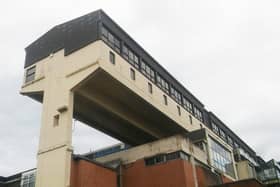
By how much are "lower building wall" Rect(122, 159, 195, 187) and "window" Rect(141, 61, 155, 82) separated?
28.7ft

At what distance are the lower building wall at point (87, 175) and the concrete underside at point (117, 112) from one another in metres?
5.73

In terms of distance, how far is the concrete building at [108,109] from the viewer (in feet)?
88.5

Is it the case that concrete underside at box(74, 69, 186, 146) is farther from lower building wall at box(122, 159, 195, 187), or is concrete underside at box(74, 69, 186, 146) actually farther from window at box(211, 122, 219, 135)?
window at box(211, 122, 219, 135)

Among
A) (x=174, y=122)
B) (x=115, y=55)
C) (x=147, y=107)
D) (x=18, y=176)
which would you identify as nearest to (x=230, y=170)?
(x=174, y=122)

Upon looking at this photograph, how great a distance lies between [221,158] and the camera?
3966cm

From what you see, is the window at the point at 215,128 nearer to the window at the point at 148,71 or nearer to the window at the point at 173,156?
the window at the point at 148,71

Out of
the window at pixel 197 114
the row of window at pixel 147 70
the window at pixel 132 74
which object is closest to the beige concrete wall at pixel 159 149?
the window at pixel 132 74

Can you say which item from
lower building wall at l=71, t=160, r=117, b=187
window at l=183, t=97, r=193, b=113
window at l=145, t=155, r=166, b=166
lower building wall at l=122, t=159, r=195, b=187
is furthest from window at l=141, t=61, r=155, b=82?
lower building wall at l=71, t=160, r=117, b=187

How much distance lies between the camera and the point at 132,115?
33.7 meters

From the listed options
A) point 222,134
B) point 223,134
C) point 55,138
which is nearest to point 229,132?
point 223,134

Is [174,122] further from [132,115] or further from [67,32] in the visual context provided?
[67,32]

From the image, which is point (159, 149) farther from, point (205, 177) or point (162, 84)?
point (162, 84)

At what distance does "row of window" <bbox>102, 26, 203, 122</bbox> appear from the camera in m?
30.7

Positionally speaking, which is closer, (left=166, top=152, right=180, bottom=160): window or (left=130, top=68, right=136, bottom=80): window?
(left=166, top=152, right=180, bottom=160): window
